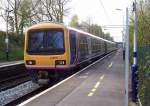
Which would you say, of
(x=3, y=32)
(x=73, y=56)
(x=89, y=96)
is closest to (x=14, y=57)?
(x=3, y=32)

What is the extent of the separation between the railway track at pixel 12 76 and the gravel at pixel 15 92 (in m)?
0.79

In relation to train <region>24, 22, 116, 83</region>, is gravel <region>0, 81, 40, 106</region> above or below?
below

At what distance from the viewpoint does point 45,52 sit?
23.8 metres

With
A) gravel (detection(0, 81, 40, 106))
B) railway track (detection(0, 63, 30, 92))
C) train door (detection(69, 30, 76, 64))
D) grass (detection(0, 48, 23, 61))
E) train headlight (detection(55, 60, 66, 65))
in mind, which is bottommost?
gravel (detection(0, 81, 40, 106))

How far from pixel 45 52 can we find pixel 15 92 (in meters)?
2.84

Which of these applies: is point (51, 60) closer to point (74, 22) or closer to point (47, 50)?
point (47, 50)

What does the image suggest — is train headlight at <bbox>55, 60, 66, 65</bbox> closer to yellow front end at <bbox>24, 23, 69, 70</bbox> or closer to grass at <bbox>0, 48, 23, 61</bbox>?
yellow front end at <bbox>24, 23, 69, 70</bbox>

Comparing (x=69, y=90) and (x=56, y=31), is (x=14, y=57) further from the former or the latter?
(x=69, y=90)

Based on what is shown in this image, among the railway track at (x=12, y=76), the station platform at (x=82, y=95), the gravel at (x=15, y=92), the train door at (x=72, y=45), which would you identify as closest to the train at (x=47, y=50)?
the train door at (x=72, y=45)

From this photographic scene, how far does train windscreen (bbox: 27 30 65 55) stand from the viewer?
78.1 ft

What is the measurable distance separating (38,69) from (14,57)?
37.4 metres

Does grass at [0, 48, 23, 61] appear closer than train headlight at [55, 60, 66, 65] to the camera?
No

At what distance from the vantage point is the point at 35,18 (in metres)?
64.1

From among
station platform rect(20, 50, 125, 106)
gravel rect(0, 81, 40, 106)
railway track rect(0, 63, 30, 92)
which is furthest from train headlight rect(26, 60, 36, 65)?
station platform rect(20, 50, 125, 106)
